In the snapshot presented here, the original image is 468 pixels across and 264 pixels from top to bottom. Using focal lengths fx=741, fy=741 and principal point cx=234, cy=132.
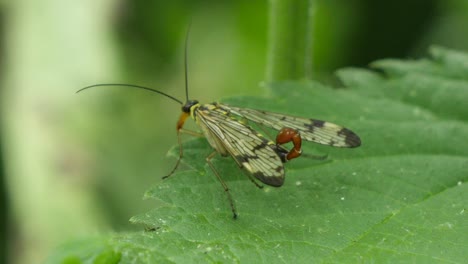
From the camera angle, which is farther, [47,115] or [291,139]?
[47,115]

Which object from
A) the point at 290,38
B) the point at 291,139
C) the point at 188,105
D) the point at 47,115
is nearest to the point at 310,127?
the point at 291,139

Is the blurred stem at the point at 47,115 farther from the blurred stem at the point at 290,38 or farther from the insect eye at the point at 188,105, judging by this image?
the blurred stem at the point at 290,38

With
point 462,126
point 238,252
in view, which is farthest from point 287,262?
point 462,126

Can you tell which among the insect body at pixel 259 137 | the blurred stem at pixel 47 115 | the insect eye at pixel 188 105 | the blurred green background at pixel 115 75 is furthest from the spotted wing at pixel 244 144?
the blurred stem at pixel 47 115

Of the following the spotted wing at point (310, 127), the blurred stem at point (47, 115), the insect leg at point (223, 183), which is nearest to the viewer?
the insect leg at point (223, 183)

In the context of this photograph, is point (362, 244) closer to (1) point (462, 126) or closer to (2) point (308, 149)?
(2) point (308, 149)

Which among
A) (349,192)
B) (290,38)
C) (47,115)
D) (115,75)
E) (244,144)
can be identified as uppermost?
(290,38)

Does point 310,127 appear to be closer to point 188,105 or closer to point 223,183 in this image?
point 223,183
